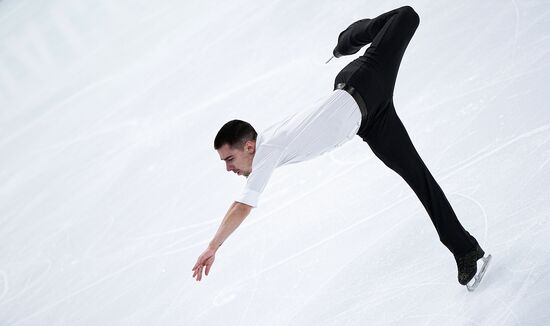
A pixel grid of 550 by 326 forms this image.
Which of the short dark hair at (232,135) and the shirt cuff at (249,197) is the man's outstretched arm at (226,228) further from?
the short dark hair at (232,135)

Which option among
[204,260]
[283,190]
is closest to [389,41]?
[204,260]

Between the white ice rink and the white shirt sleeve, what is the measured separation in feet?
2.95

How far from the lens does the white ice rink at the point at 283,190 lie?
107 inches

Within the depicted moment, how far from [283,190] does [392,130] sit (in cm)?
140

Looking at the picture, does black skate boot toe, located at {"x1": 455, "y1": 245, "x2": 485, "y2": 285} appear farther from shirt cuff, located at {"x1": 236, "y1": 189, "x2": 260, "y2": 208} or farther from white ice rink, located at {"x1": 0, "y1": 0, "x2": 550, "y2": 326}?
shirt cuff, located at {"x1": 236, "y1": 189, "x2": 260, "y2": 208}

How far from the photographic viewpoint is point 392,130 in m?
2.49

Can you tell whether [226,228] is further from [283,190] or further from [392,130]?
[283,190]

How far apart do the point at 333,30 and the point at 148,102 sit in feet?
6.58

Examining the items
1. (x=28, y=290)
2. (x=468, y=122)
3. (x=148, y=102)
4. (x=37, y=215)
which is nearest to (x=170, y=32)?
(x=148, y=102)

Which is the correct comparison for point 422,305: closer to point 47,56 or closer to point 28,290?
point 28,290

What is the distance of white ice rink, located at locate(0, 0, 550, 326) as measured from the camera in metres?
2.71

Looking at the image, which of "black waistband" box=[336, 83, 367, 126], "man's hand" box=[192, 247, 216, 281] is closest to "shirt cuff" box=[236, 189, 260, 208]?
"man's hand" box=[192, 247, 216, 281]

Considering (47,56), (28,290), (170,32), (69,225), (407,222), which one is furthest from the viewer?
(47,56)

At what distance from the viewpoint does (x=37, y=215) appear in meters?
4.57
